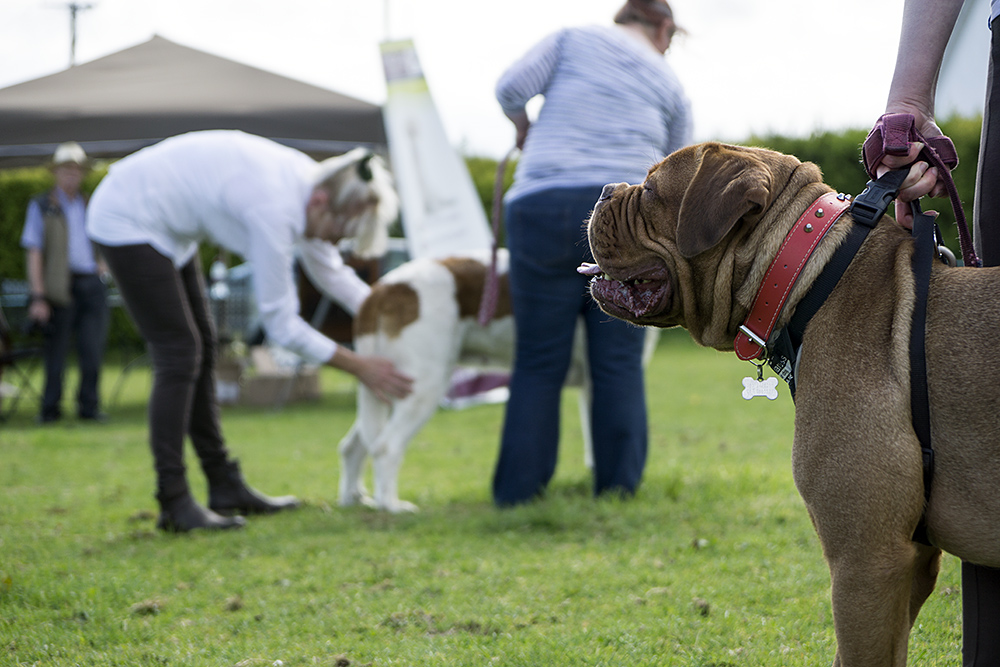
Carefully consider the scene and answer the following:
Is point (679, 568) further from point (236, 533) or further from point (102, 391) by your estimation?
point (102, 391)

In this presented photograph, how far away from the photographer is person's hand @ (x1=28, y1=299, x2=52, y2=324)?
893 centimetres

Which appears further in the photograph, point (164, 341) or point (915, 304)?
point (164, 341)

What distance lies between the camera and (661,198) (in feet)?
7.06

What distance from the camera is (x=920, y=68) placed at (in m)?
2.08

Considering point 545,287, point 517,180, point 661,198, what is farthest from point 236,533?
point 661,198

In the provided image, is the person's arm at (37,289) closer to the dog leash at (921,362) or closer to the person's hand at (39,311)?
the person's hand at (39,311)

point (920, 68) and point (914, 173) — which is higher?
point (920, 68)

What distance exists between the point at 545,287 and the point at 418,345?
102cm

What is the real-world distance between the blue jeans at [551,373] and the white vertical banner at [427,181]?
477cm

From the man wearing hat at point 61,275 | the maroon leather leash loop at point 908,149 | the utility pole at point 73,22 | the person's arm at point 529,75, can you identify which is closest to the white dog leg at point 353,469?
the person's arm at point 529,75

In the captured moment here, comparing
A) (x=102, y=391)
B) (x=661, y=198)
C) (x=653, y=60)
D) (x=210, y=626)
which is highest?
(x=653, y=60)

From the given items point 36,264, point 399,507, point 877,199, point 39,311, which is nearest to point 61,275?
point 36,264

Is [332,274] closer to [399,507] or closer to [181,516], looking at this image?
[399,507]

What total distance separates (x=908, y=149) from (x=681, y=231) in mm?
534
